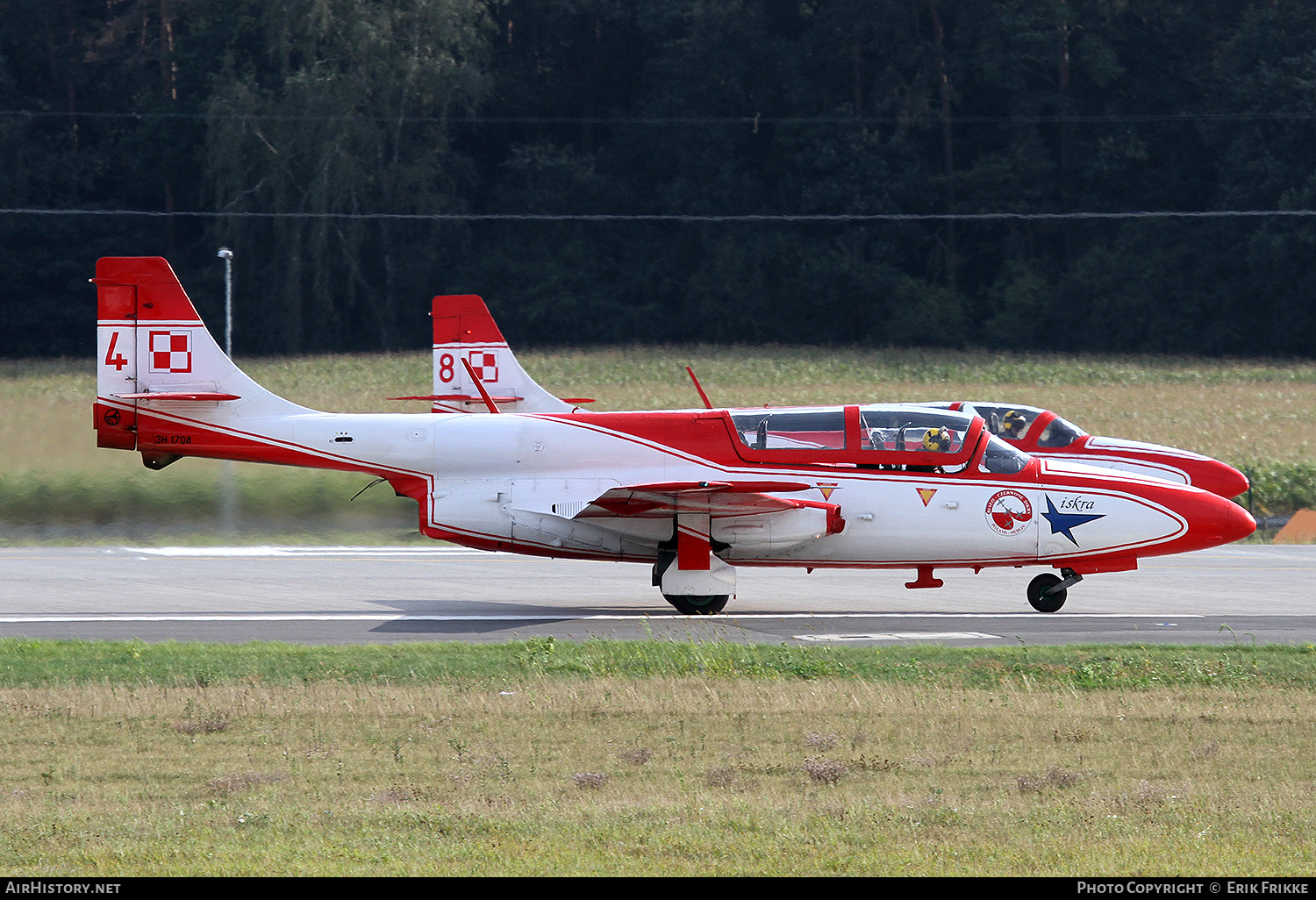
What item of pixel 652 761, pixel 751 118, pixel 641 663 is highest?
pixel 751 118

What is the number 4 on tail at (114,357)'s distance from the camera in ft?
55.6

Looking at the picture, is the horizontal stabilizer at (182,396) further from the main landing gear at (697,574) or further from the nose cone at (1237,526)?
the nose cone at (1237,526)

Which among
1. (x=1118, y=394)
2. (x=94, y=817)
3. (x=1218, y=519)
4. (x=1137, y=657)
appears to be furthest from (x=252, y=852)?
(x=1118, y=394)

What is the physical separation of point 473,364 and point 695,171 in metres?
49.2

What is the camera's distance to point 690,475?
16797 millimetres

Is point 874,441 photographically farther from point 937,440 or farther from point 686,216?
point 686,216

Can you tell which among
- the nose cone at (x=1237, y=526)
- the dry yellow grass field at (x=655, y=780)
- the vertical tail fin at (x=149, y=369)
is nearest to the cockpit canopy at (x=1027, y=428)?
the nose cone at (x=1237, y=526)

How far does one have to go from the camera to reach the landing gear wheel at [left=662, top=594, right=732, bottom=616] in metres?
16.8

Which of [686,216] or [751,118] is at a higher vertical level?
[751,118]

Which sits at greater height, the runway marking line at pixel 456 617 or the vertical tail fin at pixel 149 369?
the vertical tail fin at pixel 149 369

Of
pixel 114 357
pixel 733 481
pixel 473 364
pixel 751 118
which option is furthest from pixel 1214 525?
pixel 751 118

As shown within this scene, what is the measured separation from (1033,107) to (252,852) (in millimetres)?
69414

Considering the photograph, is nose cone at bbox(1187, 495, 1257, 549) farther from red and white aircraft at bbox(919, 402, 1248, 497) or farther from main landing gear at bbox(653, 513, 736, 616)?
main landing gear at bbox(653, 513, 736, 616)

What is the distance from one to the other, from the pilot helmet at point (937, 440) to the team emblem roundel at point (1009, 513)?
762mm
